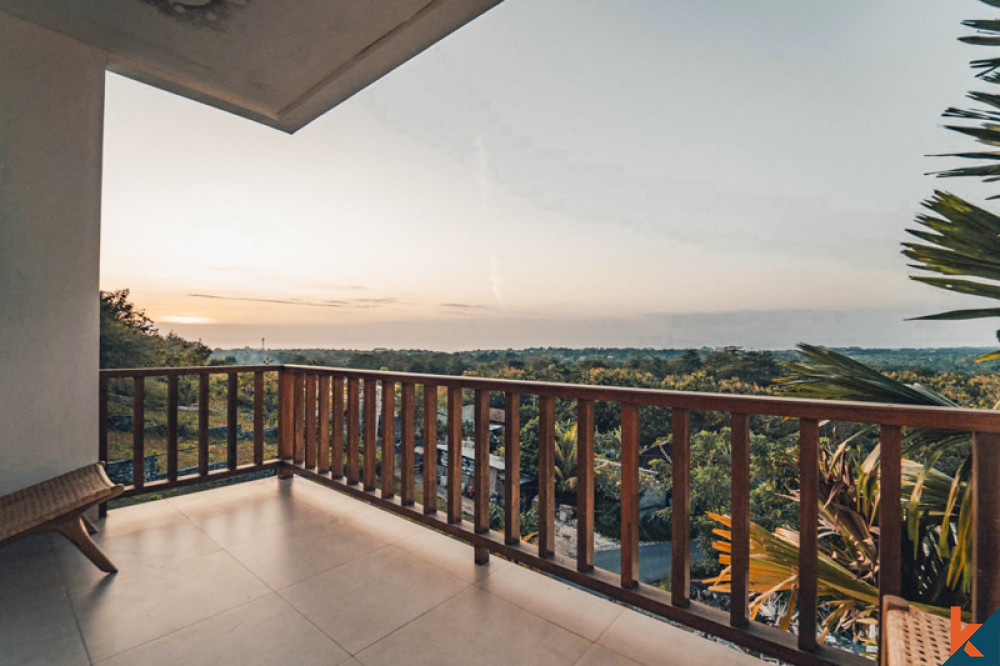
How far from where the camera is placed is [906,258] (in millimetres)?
1581

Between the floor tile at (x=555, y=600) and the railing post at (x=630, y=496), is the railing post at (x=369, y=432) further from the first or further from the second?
the railing post at (x=630, y=496)

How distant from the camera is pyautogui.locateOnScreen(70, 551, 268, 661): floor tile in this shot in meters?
1.58

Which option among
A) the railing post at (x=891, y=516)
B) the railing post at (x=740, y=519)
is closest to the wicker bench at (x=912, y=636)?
the railing post at (x=891, y=516)

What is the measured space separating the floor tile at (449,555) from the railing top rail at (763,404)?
0.89 meters

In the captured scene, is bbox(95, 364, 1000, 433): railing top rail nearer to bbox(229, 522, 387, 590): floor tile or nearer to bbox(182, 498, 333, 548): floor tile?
bbox(229, 522, 387, 590): floor tile

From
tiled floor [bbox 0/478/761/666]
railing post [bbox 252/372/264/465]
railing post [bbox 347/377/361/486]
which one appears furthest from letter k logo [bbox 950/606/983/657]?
railing post [bbox 252/372/264/465]

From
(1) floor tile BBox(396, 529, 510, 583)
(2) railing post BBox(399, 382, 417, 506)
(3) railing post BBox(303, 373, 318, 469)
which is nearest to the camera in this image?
(1) floor tile BBox(396, 529, 510, 583)

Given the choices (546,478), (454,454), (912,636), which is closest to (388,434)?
(454,454)

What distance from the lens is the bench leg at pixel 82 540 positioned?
1.89 meters

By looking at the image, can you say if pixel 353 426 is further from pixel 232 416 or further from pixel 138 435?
pixel 138 435

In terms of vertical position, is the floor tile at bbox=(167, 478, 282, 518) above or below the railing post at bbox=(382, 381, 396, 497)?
below

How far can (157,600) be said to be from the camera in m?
1.81

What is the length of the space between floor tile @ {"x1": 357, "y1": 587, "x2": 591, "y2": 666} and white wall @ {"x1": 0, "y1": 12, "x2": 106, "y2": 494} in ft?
7.61

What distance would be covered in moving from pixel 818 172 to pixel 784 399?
774 cm
